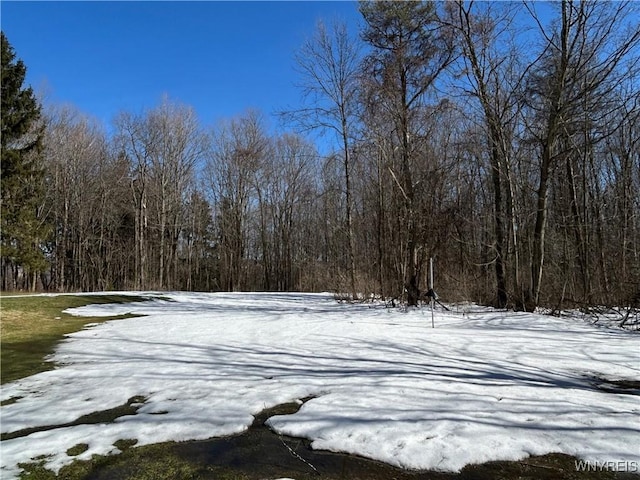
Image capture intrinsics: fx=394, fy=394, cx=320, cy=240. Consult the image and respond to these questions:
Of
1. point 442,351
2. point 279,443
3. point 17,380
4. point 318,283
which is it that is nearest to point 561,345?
point 442,351

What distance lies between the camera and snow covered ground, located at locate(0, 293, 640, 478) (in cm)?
282

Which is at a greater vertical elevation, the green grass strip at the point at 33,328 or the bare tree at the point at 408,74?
the bare tree at the point at 408,74

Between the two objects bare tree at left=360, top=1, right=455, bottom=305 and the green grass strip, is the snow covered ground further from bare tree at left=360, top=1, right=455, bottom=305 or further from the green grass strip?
bare tree at left=360, top=1, right=455, bottom=305

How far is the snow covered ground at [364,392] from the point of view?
282cm

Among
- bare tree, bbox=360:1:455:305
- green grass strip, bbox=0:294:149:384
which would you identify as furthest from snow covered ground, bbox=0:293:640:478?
bare tree, bbox=360:1:455:305

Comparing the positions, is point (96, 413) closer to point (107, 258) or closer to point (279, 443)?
point (279, 443)

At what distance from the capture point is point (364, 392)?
388 centimetres

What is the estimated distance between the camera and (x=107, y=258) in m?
28.9

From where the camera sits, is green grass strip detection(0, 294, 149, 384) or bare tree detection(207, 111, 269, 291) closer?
green grass strip detection(0, 294, 149, 384)

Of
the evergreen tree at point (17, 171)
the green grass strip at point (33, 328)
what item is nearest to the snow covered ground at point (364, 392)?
the green grass strip at point (33, 328)

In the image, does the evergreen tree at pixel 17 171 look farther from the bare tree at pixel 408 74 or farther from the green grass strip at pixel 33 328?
the bare tree at pixel 408 74

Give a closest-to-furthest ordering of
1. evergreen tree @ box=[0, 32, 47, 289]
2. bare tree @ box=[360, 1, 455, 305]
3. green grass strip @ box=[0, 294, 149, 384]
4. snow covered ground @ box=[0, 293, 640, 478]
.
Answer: snow covered ground @ box=[0, 293, 640, 478] < green grass strip @ box=[0, 294, 149, 384] < bare tree @ box=[360, 1, 455, 305] < evergreen tree @ box=[0, 32, 47, 289]

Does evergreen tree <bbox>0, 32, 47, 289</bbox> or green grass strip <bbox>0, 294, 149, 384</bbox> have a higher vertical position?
evergreen tree <bbox>0, 32, 47, 289</bbox>

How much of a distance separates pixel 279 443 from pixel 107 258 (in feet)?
98.6
